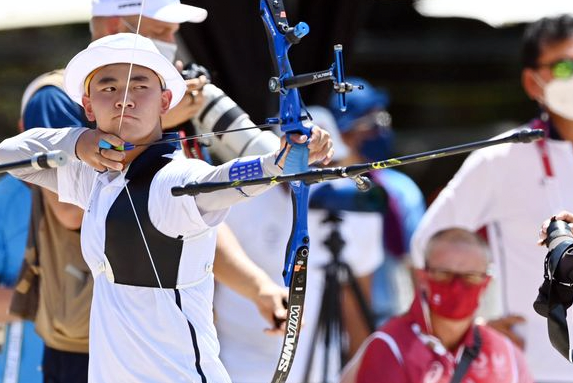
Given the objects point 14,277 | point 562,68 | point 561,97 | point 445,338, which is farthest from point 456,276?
point 14,277

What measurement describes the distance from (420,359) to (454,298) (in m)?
0.25

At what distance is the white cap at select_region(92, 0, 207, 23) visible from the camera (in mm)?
3594

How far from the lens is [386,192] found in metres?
5.70

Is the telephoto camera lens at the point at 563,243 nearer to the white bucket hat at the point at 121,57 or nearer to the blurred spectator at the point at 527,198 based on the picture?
the white bucket hat at the point at 121,57

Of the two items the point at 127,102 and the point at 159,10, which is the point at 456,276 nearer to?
the point at 159,10

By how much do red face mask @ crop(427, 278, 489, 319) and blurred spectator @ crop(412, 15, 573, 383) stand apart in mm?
208

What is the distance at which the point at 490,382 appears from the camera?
4246 millimetres

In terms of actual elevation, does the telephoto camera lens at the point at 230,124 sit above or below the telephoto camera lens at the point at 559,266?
above

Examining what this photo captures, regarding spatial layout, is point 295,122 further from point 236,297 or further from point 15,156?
point 236,297

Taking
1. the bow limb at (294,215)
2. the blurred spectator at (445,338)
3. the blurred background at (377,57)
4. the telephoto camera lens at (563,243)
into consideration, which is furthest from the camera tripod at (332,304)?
the telephoto camera lens at (563,243)

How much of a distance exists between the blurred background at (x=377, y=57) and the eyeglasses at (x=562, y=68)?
786 mm

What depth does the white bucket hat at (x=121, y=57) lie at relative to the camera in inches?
119

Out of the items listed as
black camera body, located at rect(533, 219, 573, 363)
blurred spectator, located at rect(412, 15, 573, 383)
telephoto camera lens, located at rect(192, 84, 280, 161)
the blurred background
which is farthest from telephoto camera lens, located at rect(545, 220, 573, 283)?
the blurred background

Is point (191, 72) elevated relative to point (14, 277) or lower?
elevated
